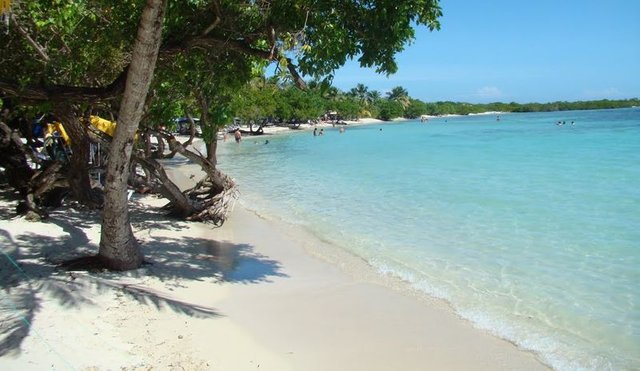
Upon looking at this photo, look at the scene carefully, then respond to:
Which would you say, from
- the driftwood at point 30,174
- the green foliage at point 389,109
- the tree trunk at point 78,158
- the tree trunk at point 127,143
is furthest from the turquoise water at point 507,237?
the green foliage at point 389,109

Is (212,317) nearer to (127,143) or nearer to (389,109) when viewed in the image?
(127,143)

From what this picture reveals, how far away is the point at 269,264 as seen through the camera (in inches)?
331

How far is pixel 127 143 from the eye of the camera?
5547 mm

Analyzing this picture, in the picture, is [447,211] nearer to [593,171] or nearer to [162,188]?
[162,188]

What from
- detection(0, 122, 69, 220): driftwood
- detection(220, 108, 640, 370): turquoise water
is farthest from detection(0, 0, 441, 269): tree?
detection(220, 108, 640, 370): turquoise water

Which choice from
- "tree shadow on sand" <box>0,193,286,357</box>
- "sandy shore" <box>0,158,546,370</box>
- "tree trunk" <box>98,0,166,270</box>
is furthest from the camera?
"tree shadow on sand" <box>0,193,286,357</box>

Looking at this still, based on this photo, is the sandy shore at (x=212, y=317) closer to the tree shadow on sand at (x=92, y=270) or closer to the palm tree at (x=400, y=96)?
the tree shadow on sand at (x=92, y=270)

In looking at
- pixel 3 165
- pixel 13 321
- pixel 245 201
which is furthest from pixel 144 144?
pixel 13 321

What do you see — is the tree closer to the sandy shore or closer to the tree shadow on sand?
the tree shadow on sand

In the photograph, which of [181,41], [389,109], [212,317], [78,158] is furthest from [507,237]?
[389,109]

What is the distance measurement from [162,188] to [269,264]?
3.50 m

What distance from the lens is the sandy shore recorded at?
4.45 m

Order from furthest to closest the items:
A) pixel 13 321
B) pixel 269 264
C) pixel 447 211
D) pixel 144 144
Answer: pixel 447 211 < pixel 144 144 < pixel 269 264 < pixel 13 321

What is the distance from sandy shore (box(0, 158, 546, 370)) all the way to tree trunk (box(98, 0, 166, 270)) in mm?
306
